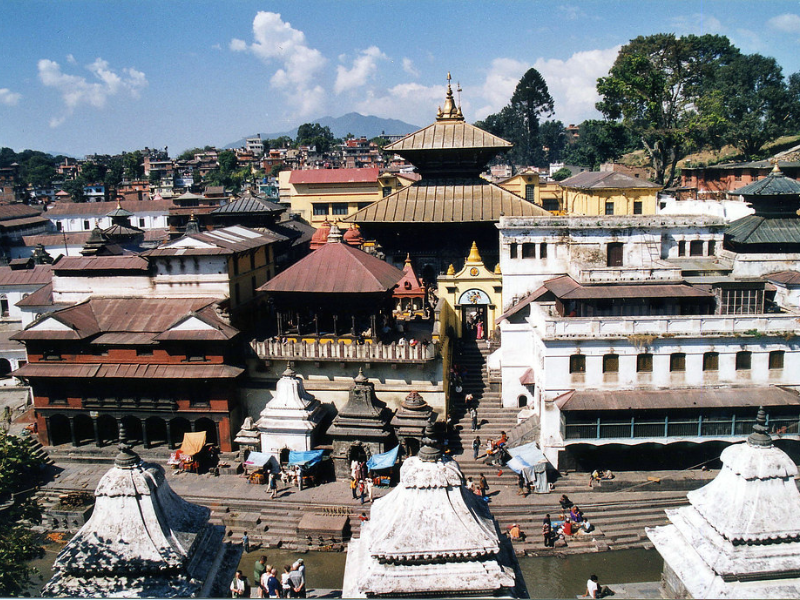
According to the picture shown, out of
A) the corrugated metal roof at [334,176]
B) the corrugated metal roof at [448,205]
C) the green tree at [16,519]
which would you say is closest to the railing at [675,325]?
the corrugated metal roof at [448,205]

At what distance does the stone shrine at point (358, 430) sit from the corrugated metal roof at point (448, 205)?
13984 mm

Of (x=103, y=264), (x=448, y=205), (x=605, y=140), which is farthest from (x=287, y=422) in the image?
(x=605, y=140)

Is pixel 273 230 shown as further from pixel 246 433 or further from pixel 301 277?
pixel 246 433

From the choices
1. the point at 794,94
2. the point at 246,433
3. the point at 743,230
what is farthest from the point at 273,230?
the point at 794,94

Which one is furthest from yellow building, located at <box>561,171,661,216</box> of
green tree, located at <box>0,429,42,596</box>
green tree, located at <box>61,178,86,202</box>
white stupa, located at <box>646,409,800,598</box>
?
green tree, located at <box>61,178,86,202</box>

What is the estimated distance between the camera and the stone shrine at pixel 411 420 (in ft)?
93.4

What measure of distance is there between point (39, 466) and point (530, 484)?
20659 mm

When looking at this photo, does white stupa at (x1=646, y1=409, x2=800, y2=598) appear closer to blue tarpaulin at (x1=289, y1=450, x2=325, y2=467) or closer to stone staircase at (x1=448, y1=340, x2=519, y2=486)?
stone staircase at (x1=448, y1=340, x2=519, y2=486)

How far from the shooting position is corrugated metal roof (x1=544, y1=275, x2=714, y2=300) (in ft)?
96.7

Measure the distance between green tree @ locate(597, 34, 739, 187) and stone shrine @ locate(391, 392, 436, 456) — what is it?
131 ft

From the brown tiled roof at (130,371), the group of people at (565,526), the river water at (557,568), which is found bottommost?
the river water at (557,568)

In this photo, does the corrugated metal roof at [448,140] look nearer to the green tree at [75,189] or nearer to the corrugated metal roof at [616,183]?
the corrugated metal roof at [616,183]

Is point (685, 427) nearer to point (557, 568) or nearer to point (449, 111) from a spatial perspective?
point (557, 568)

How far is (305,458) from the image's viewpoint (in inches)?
1106
